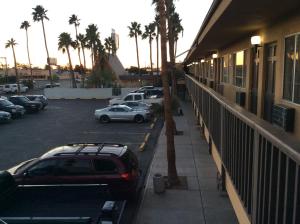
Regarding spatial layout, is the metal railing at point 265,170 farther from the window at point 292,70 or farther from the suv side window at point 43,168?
the suv side window at point 43,168

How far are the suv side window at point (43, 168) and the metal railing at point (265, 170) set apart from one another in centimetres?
626

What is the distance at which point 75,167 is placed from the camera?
1039 centimetres

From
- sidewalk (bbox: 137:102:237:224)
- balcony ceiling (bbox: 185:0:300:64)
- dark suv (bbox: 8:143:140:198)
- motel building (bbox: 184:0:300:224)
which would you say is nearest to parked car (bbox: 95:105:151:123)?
sidewalk (bbox: 137:102:237:224)

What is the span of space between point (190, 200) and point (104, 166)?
114 inches

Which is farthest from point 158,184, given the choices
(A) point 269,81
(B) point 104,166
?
(A) point 269,81

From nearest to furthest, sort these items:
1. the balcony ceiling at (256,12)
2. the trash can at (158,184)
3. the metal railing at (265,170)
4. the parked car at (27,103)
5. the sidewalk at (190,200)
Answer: the metal railing at (265,170) < the balcony ceiling at (256,12) < the sidewalk at (190,200) < the trash can at (158,184) < the parked car at (27,103)

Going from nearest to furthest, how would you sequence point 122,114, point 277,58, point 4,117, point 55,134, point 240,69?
point 277,58
point 240,69
point 55,134
point 122,114
point 4,117

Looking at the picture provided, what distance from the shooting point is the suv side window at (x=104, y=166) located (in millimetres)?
10312

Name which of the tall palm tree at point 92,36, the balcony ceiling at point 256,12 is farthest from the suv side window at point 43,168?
the tall palm tree at point 92,36

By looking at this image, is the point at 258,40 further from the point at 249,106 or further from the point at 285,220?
the point at 285,220

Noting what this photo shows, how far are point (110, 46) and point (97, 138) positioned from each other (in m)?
63.5

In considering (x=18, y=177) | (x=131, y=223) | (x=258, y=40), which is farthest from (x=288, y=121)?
(x=18, y=177)

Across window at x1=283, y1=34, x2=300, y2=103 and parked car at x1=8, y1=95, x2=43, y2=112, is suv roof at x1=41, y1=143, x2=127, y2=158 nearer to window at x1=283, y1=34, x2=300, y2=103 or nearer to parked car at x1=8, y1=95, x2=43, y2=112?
window at x1=283, y1=34, x2=300, y2=103

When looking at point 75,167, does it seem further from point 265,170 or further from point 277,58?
point 265,170
